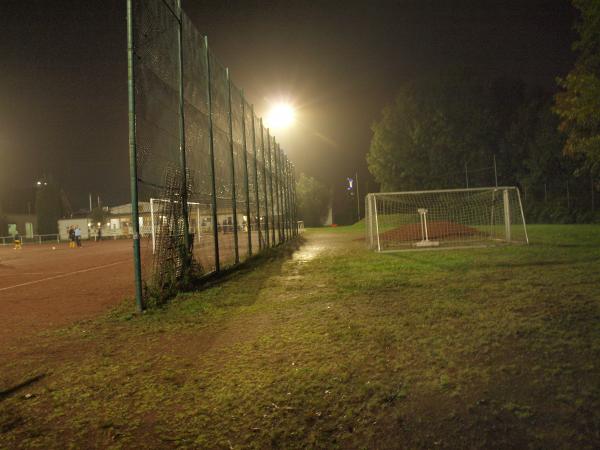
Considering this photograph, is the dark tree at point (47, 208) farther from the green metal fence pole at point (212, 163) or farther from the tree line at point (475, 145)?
the green metal fence pole at point (212, 163)

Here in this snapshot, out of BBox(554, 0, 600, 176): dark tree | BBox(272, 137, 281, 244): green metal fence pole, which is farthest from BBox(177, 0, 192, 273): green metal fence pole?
BBox(554, 0, 600, 176): dark tree

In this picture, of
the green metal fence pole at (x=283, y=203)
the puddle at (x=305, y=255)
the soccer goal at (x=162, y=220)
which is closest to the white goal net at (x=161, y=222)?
the soccer goal at (x=162, y=220)

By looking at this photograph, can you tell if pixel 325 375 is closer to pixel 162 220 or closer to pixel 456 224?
pixel 162 220

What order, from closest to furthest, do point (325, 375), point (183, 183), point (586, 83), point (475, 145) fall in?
point (325, 375) < point (183, 183) < point (586, 83) < point (475, 145)

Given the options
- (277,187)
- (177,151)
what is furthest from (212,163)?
(277,187)

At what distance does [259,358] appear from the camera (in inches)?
157

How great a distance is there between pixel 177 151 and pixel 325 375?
5832 millimetres

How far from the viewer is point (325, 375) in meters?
3.45

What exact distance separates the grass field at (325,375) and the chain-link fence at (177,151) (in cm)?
152

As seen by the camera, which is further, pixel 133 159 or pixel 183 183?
pixel 183 183

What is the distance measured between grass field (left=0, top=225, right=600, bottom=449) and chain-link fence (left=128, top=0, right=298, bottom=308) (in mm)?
1521

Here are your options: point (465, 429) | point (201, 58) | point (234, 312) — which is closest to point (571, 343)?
point (465, 429)

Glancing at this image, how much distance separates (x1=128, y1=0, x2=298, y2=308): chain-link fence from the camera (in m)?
6.61

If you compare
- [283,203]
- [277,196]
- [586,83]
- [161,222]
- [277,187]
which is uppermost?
[586,83]
